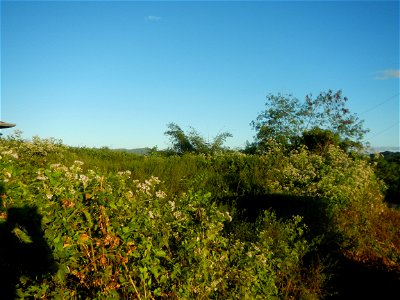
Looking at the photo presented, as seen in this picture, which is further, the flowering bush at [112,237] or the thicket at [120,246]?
the flowering bush at [112,237]

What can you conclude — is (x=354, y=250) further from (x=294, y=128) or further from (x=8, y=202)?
(x=294, y=128)

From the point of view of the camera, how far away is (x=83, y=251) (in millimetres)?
2408

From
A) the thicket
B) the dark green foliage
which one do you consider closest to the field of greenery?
the thicket

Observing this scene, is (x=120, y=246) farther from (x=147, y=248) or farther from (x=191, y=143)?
(x=191, y=143)

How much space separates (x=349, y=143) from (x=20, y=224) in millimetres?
20102

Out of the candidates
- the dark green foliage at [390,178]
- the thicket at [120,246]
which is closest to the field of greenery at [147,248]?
the thicket at [120,246]

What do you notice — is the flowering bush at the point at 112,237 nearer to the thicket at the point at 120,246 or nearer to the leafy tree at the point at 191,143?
the thicket at the point at 120,246

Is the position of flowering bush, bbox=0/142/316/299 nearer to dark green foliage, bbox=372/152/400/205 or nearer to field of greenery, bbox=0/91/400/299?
field of greenery, bbox=0/91/400/299

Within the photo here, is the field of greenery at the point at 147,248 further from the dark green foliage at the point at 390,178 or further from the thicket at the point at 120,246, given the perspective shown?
the dark green foliage at the point at 390,178

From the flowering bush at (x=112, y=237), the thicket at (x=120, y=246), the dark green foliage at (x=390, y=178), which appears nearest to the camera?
the thicket at (x=120, y=246)

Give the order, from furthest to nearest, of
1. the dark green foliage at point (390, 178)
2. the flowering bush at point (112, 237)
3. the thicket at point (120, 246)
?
the dark green foliage at point (390, 178) → the flowering bush at point (112, 237) → the thicket at point (120, 246)

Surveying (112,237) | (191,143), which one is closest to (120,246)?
(112,237)

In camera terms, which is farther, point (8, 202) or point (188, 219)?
point (188, 219)

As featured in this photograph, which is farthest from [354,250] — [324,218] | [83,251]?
[83,251]
